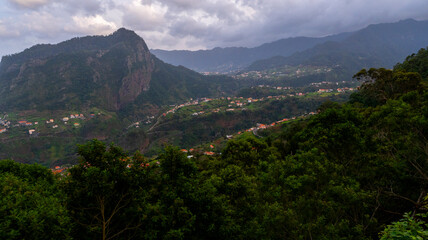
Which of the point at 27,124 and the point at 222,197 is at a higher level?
the point at 222,197

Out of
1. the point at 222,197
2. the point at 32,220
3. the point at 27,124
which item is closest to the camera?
the point at 32,220

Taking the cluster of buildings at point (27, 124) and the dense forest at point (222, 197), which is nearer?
the dense forest at point (222, 197)

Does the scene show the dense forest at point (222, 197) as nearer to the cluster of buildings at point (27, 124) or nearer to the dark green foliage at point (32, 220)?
the dark green foliage at point (32, 220)

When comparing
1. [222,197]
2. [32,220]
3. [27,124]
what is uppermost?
[32,220]

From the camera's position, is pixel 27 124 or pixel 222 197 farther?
pixel 27 124

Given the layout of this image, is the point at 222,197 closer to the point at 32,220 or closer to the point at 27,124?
the point at 32,220

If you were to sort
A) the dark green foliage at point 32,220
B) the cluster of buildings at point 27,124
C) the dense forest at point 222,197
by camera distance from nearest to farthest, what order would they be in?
the dark green foliage at point 32,220 → the dense forest at point 222,197 → the cluster of buildings at point 27,124

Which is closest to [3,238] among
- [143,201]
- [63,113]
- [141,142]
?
[143,201]

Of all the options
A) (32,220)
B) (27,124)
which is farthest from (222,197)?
(27,124)

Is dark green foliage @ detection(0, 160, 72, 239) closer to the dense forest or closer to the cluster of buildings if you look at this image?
the dense forest

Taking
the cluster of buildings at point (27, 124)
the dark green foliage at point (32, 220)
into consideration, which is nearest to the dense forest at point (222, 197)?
the dark green foliage at point (32, 220)

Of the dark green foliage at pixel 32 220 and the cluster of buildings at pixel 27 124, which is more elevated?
the dark green foliage at pixel 32 220

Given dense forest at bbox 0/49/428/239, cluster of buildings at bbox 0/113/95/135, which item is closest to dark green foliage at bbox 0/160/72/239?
dense forest at bbox 0/49/428/239

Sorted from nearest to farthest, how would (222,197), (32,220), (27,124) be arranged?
(32,220), (222,197), (27,124)
